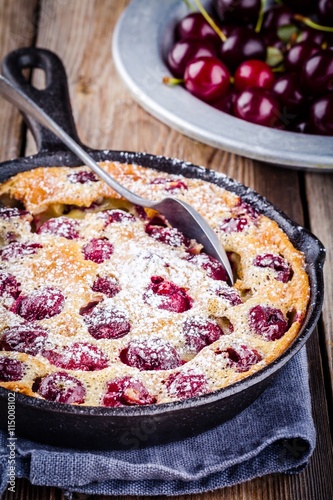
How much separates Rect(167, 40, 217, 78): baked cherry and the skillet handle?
0.51m

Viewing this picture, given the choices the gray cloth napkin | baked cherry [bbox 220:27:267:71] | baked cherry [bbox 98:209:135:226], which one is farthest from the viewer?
baked cherry [bbox 220:27:267:71]

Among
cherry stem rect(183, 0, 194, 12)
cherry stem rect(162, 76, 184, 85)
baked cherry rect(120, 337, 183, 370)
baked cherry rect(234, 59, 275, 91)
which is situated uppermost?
cherry stem rect(183, 0, 194, 12)

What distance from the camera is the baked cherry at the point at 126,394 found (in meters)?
1.56

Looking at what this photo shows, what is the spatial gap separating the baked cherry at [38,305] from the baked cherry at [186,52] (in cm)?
128

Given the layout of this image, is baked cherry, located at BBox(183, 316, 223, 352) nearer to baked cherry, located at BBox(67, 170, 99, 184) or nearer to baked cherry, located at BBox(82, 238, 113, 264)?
baked cherry, located at BBox(82, 238, 113, 264)

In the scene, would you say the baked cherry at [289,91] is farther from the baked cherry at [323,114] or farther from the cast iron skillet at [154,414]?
the cast iron skillet at [154,414]

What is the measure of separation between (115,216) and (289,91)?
939 millimetres

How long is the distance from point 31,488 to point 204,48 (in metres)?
1.72

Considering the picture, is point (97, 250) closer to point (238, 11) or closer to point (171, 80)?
point (171, 80)

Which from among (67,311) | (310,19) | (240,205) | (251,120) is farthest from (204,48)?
(67,311)

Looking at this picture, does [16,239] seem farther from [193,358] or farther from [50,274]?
[193,358]

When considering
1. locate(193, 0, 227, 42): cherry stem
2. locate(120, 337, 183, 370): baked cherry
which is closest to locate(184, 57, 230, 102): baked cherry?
locate(193, 0, 227, 42): cherry stem

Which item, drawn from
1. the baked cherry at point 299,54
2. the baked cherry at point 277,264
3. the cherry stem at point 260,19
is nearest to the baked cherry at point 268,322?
the baked cherry at point 277,264

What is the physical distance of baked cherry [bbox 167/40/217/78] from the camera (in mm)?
2703
